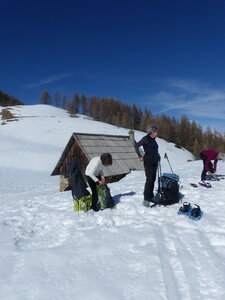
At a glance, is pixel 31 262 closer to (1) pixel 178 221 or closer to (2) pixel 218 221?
(1) pixel 178 221

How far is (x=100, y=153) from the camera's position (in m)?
21.1

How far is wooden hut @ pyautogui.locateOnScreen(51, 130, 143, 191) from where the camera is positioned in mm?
19920

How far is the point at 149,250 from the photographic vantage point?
5.29m

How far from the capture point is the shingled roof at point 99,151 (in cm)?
2020

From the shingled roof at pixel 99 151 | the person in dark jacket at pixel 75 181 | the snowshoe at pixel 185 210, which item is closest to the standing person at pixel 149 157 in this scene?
the snowshoe at pixel 185 210

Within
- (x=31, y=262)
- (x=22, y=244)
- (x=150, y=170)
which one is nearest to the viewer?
(x=31, y=262)

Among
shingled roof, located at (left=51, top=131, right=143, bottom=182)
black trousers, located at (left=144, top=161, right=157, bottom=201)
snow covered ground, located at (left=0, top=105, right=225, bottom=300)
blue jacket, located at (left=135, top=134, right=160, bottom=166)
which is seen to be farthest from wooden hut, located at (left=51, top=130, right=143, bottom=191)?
blue jacket, located at (left=135, top=134, right=160, bottom=166)

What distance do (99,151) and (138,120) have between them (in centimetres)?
10927

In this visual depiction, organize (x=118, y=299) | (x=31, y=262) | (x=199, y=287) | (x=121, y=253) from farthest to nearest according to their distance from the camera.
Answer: (x=121, y=253)
(x=31, y=262)
(x=199, y=287)
(x=118, y=299)

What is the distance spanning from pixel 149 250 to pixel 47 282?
2.08m

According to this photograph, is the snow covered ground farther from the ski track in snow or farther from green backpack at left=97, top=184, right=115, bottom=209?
green backpack at left=97, top=184, right=115, bottom=209

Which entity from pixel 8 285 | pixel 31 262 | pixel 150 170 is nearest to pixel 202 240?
pixel 150 170

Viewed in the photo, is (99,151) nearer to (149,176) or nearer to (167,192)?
(167,192)

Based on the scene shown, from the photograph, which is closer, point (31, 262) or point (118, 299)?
point (118, 299)
